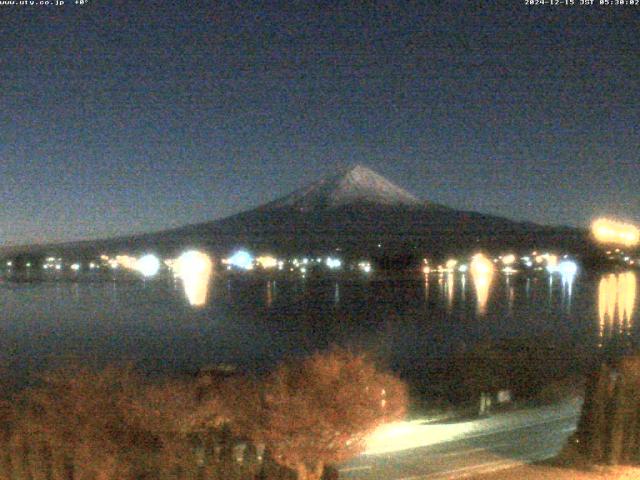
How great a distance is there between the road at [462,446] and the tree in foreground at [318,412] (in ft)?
3.19

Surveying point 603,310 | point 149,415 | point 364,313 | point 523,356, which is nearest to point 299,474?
point 149,415

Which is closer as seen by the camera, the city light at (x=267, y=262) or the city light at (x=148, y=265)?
the city light at (x=148, y=265)

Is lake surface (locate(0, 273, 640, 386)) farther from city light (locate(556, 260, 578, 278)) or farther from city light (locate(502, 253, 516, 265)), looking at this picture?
city light (locate(502, 253, 516, 265))

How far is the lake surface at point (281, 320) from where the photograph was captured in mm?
17969

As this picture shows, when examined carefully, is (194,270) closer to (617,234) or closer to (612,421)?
(617,234)

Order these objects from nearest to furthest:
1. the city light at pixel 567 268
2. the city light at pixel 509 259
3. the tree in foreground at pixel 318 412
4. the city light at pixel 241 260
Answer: the tree in foreground at pixel 318 412, the city light at pixel 241 260, the city light at pixel 567 268, the city light at pixel 509 259

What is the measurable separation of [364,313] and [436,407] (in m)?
15.6

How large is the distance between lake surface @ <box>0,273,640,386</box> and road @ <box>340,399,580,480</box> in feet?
16.7

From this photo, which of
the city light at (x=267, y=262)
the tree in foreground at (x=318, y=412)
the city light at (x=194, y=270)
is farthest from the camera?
the city light at (x=267, y=262)

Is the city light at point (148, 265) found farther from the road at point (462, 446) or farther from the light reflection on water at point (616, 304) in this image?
the road at point (462, 446)

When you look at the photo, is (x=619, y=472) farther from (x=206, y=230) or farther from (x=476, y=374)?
(x=206, y=230)

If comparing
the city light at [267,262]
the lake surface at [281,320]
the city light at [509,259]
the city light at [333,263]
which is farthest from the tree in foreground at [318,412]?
the city light at [509,259]

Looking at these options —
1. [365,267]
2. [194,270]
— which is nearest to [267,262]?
[194,270]

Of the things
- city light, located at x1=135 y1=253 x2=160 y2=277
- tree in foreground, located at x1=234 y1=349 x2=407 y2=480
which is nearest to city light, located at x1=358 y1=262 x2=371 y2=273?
city light, located at x1=135 y1=253 x2=160 y2=277
